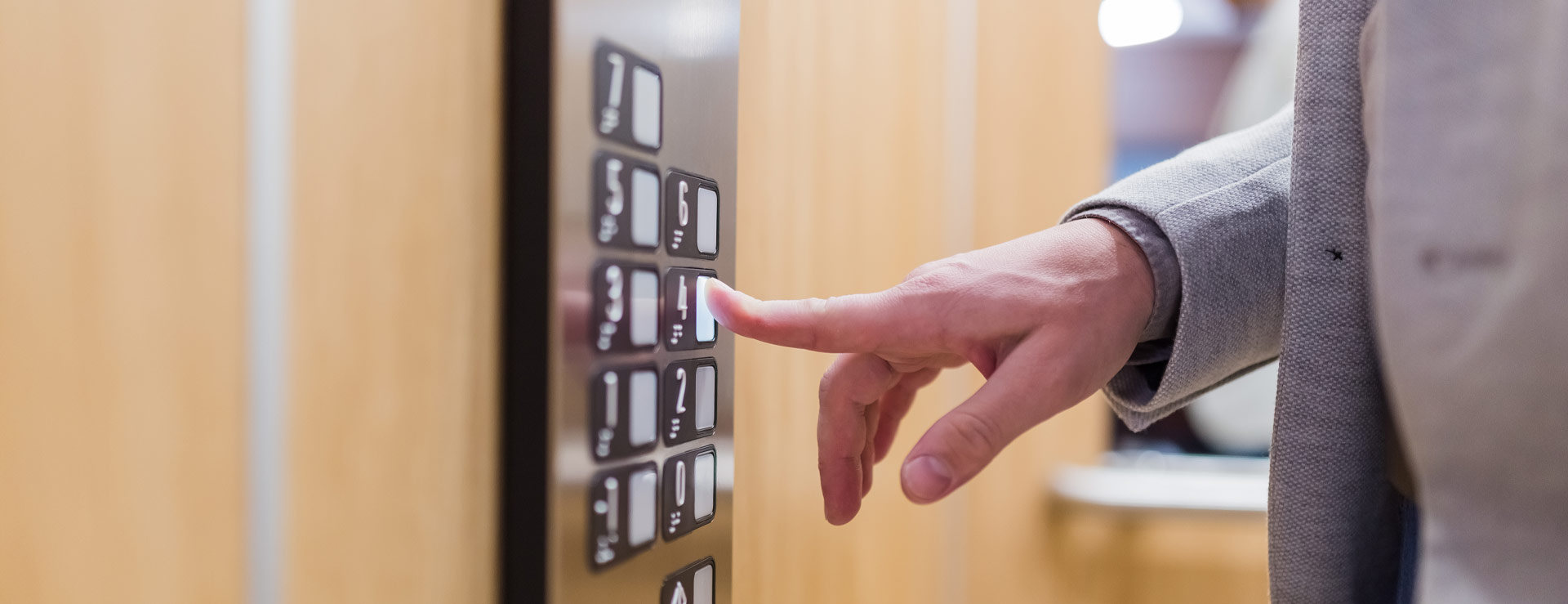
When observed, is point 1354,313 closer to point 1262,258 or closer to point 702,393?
point 1262,258

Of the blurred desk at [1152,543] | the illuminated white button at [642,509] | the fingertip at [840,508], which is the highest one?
the illuminated white button at [642,509]

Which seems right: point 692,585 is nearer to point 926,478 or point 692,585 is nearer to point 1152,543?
point 926,478

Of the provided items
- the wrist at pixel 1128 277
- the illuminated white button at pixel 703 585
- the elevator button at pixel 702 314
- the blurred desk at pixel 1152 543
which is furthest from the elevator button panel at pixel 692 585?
the blurred desk at pixel 1152 543

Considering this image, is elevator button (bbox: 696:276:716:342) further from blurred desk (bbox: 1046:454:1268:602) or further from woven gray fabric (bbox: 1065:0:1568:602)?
blurred desk (bbox: 1046:454:1268:602)

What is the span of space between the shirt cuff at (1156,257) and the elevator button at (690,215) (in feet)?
0.59

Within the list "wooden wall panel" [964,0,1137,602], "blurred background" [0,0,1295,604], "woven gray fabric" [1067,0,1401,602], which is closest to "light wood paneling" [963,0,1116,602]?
"wooden wall panel" [964,0,1137,602]

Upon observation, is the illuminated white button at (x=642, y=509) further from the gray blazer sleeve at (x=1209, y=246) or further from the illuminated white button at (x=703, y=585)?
the gray blazer sleeve at (x=1209, y=246)

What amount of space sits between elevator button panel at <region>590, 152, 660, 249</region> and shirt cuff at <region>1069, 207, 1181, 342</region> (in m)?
0.21

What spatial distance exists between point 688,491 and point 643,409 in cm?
5

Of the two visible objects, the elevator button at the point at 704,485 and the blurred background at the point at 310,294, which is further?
the elevator button at the point at 704,485

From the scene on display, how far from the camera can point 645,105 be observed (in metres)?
0.38

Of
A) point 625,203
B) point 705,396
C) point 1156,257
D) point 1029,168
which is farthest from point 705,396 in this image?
point 1029,168

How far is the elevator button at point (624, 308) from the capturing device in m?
0.36

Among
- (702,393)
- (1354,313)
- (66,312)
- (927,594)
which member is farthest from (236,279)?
(927,594)
